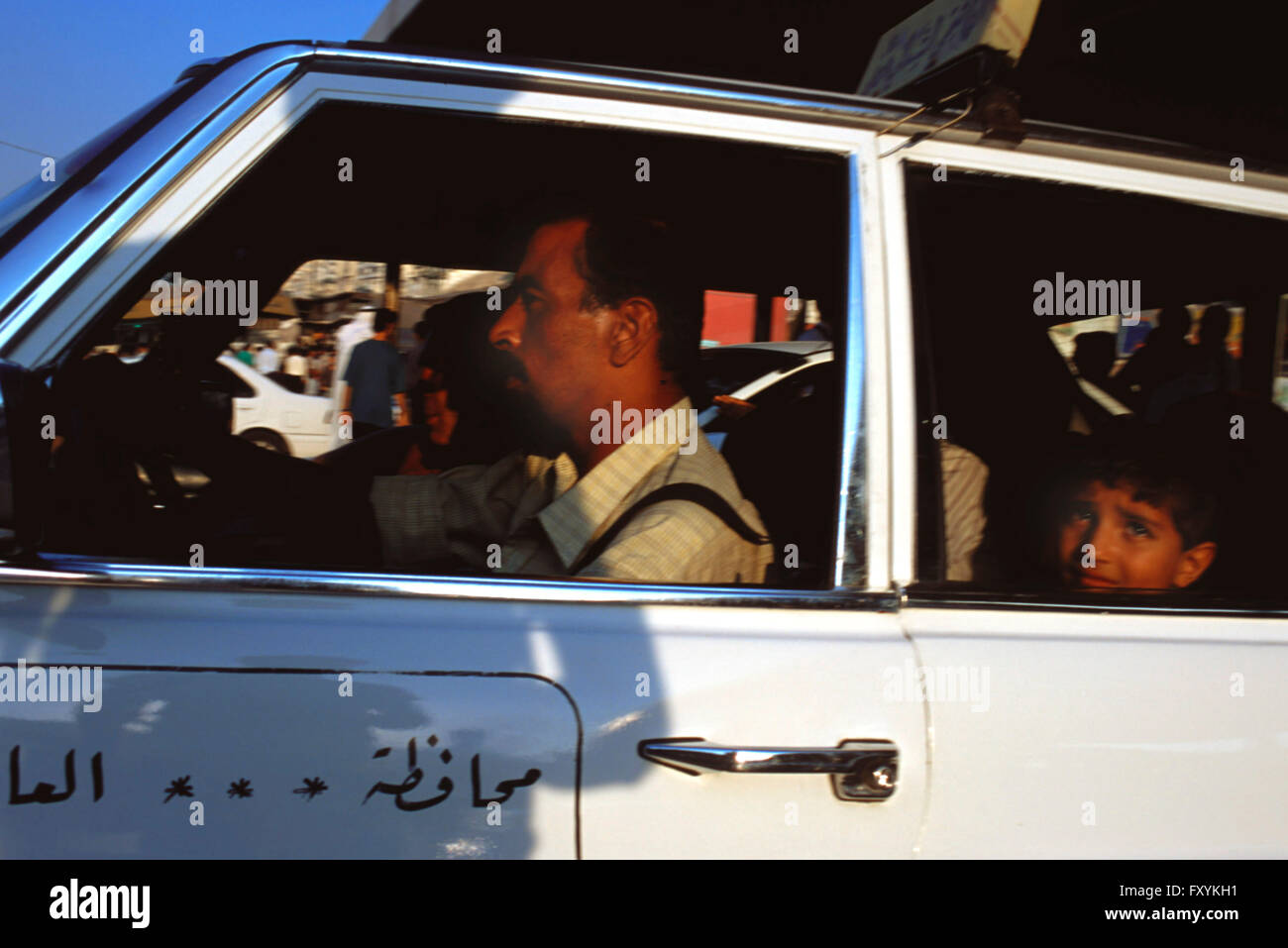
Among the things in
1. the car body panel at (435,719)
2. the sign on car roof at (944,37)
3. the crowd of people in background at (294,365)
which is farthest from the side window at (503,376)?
the crowd of people in background at (294,365)

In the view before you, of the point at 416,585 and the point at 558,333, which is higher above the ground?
the point at 558,333

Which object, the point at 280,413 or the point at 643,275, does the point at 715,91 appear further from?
the point at 280,413

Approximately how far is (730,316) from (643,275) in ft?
6.35

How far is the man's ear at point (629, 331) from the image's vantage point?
1.78 m

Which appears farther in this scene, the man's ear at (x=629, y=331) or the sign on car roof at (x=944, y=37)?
the man's ear at (x=629, y=331)

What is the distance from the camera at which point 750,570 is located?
5.37 feet

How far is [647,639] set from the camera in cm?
132

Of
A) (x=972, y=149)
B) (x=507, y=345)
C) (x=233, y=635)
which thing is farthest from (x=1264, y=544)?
(x=233, y=635)

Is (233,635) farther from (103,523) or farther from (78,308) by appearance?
(78,308)

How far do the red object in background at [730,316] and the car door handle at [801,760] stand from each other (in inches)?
46.5

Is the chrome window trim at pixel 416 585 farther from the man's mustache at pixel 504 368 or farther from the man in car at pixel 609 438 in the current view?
the man's mustache at pixel 504 368

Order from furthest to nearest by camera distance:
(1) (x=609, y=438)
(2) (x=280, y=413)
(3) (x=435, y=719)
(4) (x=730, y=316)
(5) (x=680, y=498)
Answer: (2) (x=280, y=413), (4) (x=730, y=316), (1) (x=609, y=438), (5) (x=680, y=498), (3) (x=435, y=719)

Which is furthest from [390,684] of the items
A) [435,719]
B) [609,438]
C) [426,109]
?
[426,109]
